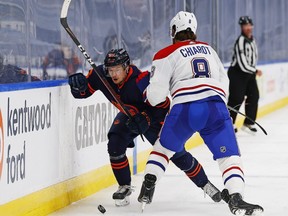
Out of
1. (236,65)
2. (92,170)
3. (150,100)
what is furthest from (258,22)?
(150,100)

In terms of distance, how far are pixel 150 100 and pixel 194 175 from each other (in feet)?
2.23

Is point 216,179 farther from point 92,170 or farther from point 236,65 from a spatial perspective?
point 236,65

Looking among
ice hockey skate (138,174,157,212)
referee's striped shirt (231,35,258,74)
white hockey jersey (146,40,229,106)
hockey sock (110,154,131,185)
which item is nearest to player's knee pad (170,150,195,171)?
hockey sock (110,154,131,185)

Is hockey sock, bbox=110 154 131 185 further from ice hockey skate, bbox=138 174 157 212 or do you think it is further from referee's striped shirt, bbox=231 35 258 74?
referee's striped shirt, bbox=231 35 258 74

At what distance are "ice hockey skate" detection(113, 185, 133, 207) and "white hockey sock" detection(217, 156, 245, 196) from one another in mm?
740

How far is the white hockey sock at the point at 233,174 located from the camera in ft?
15.1

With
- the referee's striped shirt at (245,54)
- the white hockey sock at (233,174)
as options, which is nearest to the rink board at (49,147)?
the white hockey sock at (233,174)

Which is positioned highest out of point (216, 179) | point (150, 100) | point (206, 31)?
point (206, 31)

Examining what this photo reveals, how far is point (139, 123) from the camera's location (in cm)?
504

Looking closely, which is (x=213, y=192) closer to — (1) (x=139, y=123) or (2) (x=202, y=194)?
(2) (x=202, y=194)

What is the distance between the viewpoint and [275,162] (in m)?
7.29

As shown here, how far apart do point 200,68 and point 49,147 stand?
1.00 m

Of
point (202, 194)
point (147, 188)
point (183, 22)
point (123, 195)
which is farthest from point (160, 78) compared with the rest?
point (202, 194)

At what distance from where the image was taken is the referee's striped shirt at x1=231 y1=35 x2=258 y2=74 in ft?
30.7
